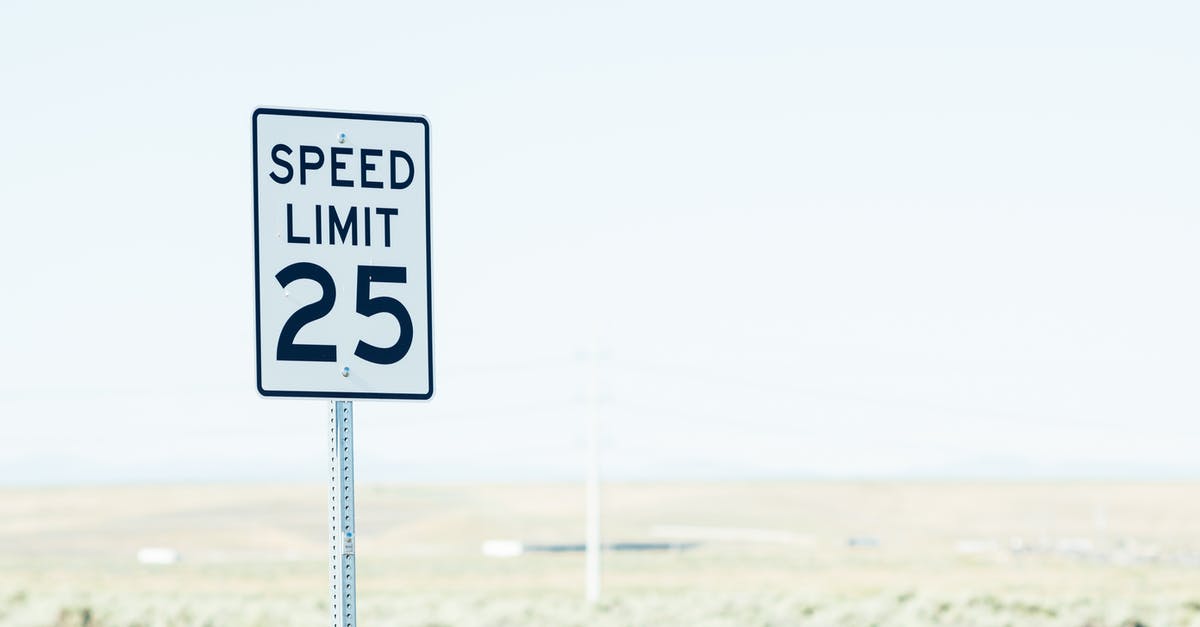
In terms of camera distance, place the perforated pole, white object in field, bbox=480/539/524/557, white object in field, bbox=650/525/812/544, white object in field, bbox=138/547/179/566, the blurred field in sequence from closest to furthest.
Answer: the perforated pole
the blurred field
white object in field, bbox=138/547/179/566
white object in field, bbox=480/539/524/557
white object in field, bbox=650/525/812/544

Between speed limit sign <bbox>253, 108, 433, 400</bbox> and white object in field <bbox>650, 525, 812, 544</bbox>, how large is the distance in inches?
3462

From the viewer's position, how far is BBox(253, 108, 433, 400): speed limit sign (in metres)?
4.45

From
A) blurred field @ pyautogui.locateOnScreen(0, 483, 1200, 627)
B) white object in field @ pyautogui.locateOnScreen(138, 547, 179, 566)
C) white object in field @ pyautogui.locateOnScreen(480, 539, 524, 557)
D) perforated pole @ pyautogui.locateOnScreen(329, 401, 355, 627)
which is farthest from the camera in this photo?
white object in field @ pyautogui.locateOnScreen(480, 539, 524, 557)

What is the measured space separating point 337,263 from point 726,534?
100031mm

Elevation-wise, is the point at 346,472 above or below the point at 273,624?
above

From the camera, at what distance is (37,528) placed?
367ft

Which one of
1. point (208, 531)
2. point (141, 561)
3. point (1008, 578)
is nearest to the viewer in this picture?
point (1008, 578)

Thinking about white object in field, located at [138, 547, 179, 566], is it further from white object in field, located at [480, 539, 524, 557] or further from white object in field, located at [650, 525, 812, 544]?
white object in field, located at [650, 525, 812, 544]

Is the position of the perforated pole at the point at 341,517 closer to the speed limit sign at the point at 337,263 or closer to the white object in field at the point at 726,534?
the speed limit sign at the point at 337,263

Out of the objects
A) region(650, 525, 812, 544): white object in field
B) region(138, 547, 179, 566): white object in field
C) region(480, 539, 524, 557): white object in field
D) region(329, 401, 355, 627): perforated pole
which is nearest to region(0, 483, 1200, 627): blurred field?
region(138, 547, 179, 566): white object in field

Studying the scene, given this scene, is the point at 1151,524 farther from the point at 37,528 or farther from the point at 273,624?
the point at 273,624

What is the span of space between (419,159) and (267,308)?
570 mm

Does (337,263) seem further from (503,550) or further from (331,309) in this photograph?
(503,550)

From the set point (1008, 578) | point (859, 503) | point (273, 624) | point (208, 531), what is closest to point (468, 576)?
point (1008, 578)
